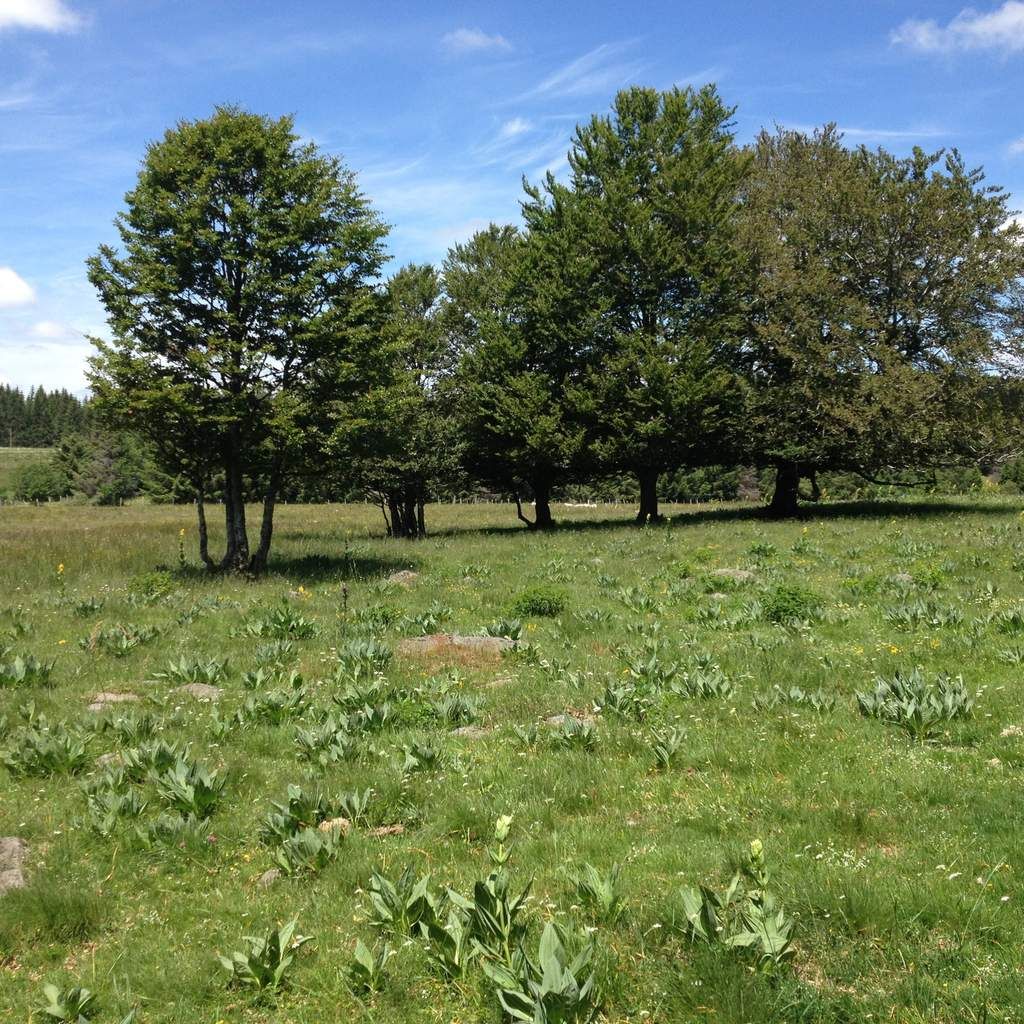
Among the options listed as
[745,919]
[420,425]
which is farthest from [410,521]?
[745,919]

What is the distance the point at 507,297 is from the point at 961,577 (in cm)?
2306

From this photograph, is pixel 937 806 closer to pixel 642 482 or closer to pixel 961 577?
pixel 961 577

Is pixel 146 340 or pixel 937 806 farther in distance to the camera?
pixel 146 340

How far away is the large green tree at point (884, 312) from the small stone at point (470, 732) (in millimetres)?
21174

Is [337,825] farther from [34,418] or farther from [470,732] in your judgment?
[34,418]

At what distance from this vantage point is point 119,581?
19062mm

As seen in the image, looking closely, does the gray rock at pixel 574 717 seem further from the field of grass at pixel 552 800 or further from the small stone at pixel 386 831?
the small stone at pixel 386 831

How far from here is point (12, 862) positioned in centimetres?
545

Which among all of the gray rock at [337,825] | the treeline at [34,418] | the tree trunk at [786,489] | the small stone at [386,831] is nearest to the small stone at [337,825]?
the gray rock at [337,825]

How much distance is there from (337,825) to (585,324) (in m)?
26.6

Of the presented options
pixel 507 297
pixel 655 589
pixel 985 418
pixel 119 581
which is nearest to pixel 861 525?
pixel 985 418

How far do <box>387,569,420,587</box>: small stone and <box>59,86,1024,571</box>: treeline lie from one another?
3.35 metres

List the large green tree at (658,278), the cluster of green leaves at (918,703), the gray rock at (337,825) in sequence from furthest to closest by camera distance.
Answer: the large green tree at (658,278)
the cluster of green leaves at (918,703)
the gray rock at (337,825)

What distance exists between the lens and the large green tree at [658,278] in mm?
28703
